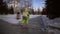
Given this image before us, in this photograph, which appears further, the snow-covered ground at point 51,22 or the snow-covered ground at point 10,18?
the snow-covered ground at point 10,18

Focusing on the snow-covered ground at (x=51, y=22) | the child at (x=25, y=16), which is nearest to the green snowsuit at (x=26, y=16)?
the child at (x=25, y=16)

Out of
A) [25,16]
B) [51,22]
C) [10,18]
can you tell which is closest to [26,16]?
[25,16]

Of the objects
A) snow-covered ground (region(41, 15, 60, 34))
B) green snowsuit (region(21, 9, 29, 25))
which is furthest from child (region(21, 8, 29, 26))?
snow-covered ground (region(41, 15, 60, 34))

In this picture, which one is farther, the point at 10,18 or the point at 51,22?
the point at 10,18

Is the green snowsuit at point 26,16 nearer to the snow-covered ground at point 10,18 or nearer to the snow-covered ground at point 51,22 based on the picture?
the snow-covered ground at point 10,18

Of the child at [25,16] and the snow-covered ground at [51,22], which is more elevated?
the child at [25,16]

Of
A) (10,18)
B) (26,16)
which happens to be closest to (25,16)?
(26,16)

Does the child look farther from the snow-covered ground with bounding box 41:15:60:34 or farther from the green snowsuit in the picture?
the snow-covered ground with bounding box 41:15:60:34

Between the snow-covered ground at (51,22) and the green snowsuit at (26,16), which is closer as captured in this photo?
the snow-covered ground at (51,22)

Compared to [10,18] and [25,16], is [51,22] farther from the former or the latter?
[10,18]

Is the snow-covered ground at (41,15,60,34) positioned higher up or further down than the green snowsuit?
further down

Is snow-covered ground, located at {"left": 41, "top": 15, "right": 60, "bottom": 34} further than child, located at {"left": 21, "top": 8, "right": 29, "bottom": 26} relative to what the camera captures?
No

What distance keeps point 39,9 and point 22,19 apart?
0.28 metres

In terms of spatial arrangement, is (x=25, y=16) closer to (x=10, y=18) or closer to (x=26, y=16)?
(x=26, y=16)
